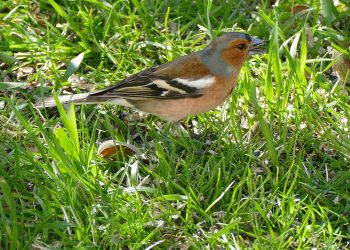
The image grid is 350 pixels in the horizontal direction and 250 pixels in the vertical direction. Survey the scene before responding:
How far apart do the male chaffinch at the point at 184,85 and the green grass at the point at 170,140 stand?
17cm

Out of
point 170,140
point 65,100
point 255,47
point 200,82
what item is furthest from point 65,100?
point 255,47

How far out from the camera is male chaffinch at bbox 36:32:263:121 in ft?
15.9

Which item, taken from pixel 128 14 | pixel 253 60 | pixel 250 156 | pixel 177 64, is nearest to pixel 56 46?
pixel 128 14

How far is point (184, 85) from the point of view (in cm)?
488

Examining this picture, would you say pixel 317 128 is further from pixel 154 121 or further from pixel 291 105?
pixel 154 121

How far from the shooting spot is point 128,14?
5.84 meters

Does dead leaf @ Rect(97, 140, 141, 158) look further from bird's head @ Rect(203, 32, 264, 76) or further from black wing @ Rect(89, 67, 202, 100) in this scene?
bird's head @ Rect(203, 32, 264, 76)

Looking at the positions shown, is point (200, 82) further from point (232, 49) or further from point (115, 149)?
point (115, 149)

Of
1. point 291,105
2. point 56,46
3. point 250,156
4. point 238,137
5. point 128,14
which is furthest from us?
point 128,14

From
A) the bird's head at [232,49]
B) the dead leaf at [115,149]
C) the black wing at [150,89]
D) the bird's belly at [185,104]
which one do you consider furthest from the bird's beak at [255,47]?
the dead leaf at [115,149]

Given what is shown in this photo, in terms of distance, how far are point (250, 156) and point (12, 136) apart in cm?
152

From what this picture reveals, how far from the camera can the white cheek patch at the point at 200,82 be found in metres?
4.85

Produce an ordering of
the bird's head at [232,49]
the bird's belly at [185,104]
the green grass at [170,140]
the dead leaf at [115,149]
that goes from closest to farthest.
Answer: the green grass at [170,140]
the dead leaf at [115,149]
the bird's belly at [185,104]
the bird's head at [232,49]

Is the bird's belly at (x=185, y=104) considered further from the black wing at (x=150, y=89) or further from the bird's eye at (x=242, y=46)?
the bird's eye at (x=242, y=46)
